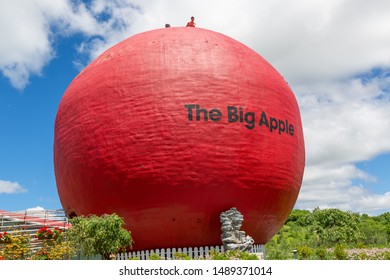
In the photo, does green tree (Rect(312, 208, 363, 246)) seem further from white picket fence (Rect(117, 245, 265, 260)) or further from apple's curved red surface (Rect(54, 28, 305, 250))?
white picket fence (Rect(117, 245, 265, 260))

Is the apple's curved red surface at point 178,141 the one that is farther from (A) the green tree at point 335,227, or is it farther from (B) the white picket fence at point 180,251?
(A) the green tree at point 335,227

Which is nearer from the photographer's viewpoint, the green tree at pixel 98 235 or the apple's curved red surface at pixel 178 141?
the green tree at pixel 98 235

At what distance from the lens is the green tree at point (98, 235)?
12.0 meters

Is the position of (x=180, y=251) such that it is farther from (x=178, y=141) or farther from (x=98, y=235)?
(x=178, y=141)

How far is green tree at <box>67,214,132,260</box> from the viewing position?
12.0 m

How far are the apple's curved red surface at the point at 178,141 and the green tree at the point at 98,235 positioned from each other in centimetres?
106

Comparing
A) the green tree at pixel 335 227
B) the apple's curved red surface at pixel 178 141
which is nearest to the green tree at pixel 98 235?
the apple's curved red surface at pixel 178 141

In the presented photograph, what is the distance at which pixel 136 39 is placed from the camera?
15.2 meters

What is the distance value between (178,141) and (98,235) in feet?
11.0

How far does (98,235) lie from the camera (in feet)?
39.5

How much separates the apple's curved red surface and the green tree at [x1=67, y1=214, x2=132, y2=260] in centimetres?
106

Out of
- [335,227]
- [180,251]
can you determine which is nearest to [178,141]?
[180,251]
